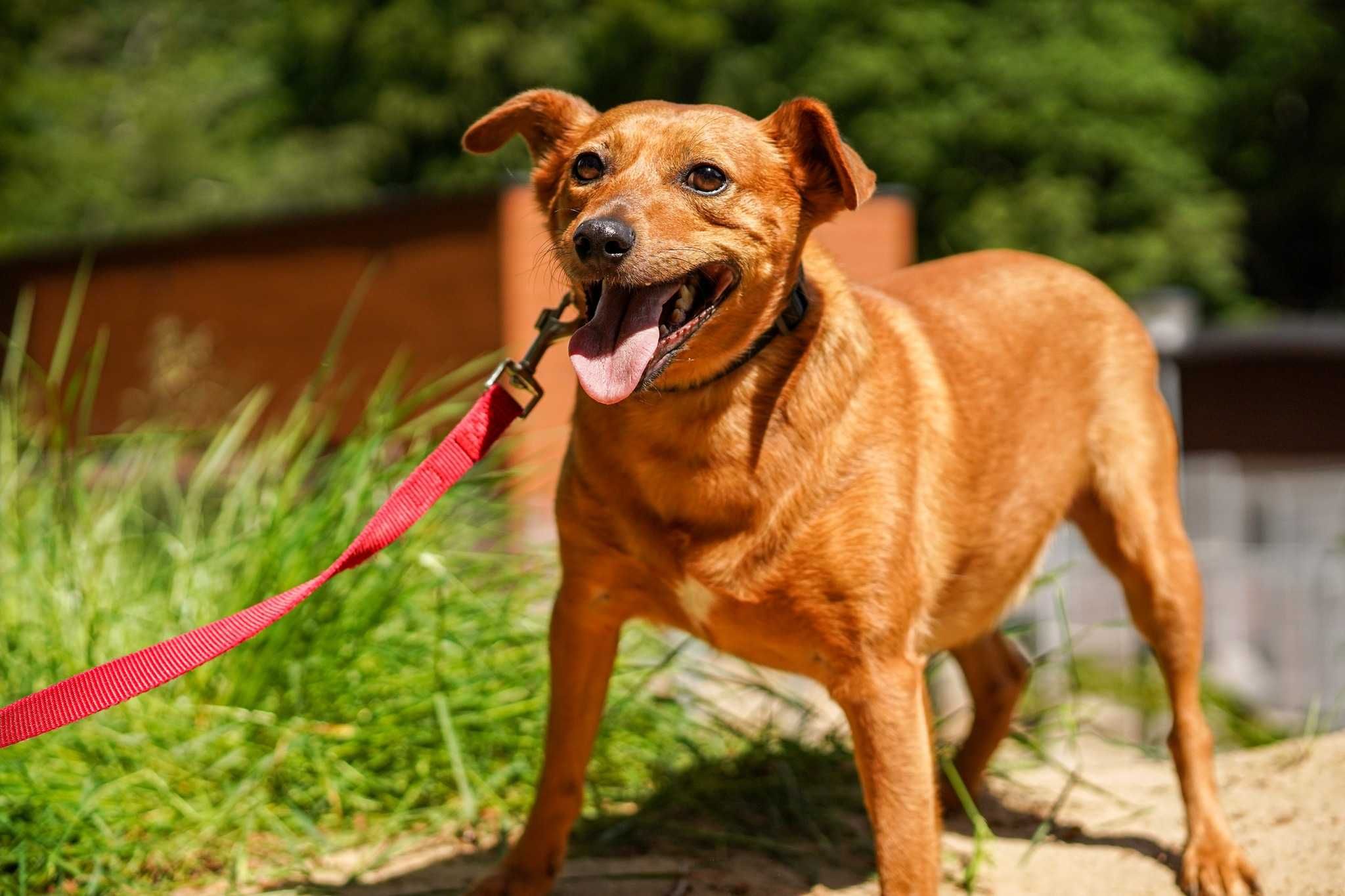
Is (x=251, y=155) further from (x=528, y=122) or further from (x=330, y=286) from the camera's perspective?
(x=528, y=122)

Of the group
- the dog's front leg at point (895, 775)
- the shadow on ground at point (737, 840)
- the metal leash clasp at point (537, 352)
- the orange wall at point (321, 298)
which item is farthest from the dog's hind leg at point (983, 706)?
the orange wall at point (321, 298)

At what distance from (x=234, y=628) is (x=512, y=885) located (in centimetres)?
93

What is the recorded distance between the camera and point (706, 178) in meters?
2.84

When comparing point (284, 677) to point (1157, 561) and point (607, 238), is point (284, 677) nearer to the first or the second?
point (607, 238)

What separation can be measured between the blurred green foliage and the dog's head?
24.5 meters

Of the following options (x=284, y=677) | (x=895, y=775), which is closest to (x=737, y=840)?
(x=895, y=775)

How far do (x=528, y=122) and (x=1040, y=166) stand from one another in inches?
1007

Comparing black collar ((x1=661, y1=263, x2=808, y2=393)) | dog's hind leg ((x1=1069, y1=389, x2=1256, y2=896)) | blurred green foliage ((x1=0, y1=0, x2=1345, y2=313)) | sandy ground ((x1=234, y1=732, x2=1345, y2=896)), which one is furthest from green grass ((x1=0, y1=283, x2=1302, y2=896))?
blurred green foliage ((x1=0, y1=0, x2=1345, y2=313))

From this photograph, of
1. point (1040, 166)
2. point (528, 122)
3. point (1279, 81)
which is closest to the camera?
point (528, 122)

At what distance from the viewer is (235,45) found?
36.2 metres

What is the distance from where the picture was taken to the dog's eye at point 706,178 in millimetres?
2836

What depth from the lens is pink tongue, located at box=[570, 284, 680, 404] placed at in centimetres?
261

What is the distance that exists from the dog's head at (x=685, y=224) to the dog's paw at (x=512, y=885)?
118cm

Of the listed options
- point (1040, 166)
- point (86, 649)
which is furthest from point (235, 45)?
point (86, 649)
